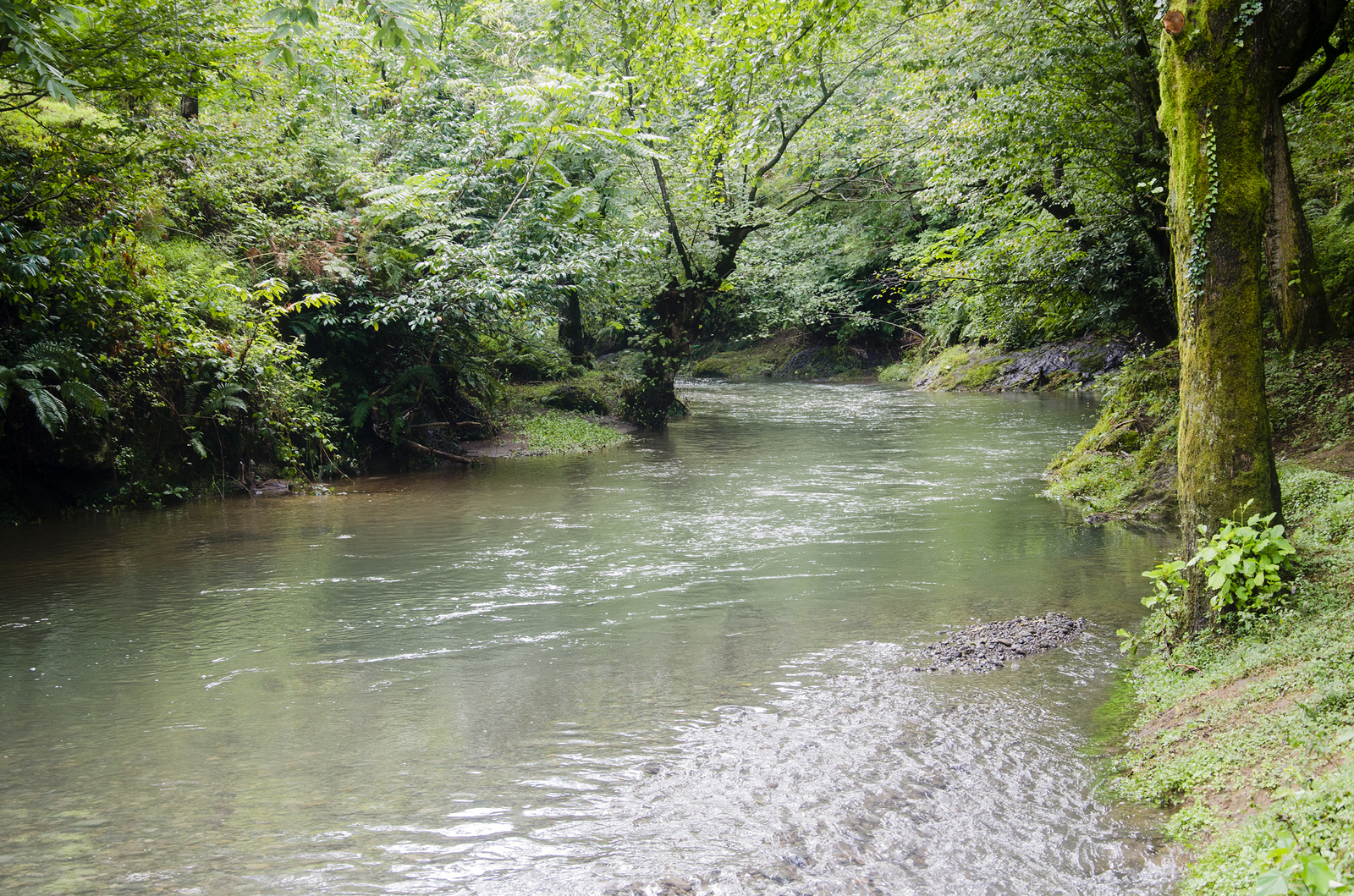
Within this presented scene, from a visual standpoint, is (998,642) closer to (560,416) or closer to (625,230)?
(625,230)

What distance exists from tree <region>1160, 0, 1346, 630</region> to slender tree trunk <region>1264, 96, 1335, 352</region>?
14.7 feet

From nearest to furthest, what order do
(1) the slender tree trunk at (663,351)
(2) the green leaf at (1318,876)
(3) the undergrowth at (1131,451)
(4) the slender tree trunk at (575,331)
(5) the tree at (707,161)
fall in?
(2) the green leaf at (1318,876) → (3) the undergrowth at (1131,451) → (5) the tree at (707,161) → (1) the slender tree trunk at (663,351) → (4) the slender tree trunk at (575,331)

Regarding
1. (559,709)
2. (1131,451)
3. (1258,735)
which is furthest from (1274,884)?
(1131,451)

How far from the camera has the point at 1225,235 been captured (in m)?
4.89

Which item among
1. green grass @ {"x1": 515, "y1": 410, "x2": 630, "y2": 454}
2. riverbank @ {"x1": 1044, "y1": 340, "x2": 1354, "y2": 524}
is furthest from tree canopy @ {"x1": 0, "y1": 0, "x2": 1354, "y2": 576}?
green grass @ {"x1": 515, "y1": 410, "x2": 630, "y2": 454}

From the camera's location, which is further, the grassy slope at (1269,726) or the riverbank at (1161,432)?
the riverbank at (1161,432)

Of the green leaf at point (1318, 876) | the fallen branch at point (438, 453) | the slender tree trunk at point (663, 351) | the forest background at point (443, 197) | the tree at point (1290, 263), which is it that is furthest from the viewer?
→ the slender tree trunk at point (663, 351)

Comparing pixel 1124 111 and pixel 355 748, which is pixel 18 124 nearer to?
pixel 355 748

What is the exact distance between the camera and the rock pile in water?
5473 millimetres

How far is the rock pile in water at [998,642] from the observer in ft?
18.0

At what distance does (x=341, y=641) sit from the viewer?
20.4ft

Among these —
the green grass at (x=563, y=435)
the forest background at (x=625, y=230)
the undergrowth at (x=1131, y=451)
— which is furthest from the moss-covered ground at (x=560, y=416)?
the undergrowth at (x=1131, y=451)

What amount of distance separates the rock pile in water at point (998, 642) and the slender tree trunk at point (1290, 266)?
5.44m

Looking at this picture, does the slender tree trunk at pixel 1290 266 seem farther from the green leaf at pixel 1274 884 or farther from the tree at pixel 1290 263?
the green leaf at pixel 1274 884
